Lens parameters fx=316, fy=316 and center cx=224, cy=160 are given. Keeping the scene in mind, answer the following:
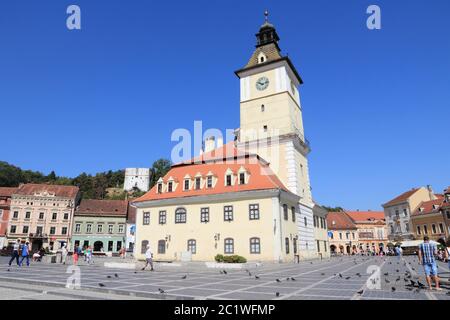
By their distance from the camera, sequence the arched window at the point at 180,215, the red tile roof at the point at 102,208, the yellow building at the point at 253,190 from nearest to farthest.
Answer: the yellow building at the point at 253,190
the arched window at the point at 180,215
the red tile roof at the point at 102,208

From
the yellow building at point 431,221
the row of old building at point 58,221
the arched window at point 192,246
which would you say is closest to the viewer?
the arched window at point 192,246

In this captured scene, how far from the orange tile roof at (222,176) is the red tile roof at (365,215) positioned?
57923mm

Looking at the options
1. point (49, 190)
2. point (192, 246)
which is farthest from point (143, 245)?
point (49, 190)

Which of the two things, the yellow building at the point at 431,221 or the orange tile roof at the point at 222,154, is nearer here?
the orange tile roof at the point at 222,154

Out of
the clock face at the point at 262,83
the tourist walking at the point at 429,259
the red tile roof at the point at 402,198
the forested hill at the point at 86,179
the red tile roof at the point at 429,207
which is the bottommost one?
the tourist walking at the point at 429,259

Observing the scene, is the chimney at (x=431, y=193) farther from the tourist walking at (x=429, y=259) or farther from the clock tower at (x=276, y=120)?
the tourist walking at (x=429, y=259)

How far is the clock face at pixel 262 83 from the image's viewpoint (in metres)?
38.5

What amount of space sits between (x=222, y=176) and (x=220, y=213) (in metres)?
3.99

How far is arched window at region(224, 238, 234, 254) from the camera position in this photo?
29.4m

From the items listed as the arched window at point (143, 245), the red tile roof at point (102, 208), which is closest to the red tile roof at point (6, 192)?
the red tile roof at point (102, 208)

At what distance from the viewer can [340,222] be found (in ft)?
249

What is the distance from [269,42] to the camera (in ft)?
131

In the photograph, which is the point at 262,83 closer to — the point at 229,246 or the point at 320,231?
the point at 229,246
